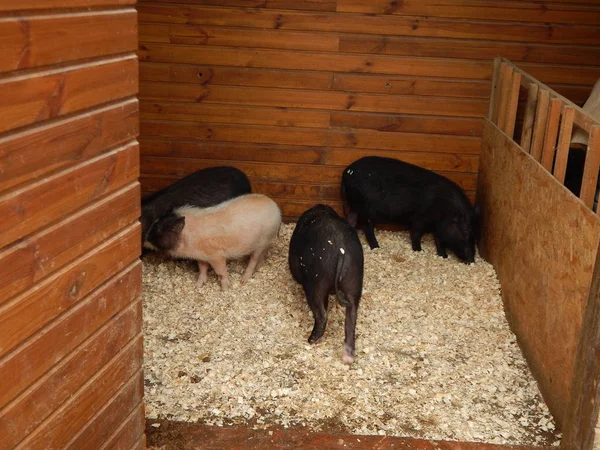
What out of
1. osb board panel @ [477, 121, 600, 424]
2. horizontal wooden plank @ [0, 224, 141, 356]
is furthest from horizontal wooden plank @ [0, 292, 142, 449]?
osb board panel @ [477, 121, 600, 424]

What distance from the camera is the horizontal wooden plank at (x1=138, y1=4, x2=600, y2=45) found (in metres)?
5.73

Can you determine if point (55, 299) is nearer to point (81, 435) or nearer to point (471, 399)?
point (81, 435)

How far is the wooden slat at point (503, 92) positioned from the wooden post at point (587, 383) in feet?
8.16

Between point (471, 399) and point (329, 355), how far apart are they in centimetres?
84

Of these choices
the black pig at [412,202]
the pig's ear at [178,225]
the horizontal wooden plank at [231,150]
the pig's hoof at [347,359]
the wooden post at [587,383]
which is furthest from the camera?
the horizontal wooden plank at [231,150]

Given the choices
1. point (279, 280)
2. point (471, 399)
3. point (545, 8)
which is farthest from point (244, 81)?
point (471, 399)

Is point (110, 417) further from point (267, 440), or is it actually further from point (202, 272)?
point (202, 272)

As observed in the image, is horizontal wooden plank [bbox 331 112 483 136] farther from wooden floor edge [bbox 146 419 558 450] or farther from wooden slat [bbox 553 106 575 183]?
wooden floor edge [bbox 146 419 558 450]

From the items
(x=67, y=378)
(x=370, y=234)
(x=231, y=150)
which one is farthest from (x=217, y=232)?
(x=67, y=378)

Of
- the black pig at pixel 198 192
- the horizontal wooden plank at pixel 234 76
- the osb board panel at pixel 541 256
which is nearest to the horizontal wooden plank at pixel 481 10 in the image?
the horizontal wooden plank at pixel 234 76

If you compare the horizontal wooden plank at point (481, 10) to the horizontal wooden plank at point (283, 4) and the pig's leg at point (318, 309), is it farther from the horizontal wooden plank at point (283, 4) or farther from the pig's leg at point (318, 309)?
the pig's leg at point (318, 309)

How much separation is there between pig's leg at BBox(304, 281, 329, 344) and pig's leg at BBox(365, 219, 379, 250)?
1679 millimetres

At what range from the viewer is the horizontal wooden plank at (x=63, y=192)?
190 cm

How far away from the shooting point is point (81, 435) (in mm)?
2459
